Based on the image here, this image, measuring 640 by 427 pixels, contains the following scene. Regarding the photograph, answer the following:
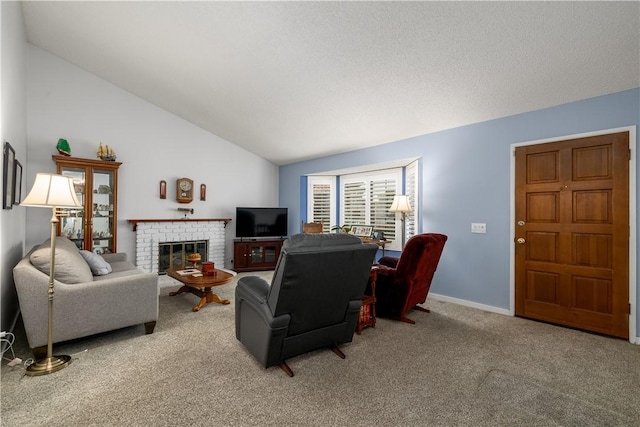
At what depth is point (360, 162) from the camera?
519 cm

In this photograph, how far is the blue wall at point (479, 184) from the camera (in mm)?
3113

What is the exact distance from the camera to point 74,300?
2.38 m

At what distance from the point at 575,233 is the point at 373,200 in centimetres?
302

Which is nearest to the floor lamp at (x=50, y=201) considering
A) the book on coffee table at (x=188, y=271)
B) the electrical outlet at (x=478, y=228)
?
the book on coffee table at (x=188, y=271)

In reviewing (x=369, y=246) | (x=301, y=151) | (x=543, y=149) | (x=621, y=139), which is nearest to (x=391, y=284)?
(x=369, y=246)

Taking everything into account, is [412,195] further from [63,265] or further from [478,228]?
[63,265]

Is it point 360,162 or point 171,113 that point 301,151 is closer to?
point 360,162

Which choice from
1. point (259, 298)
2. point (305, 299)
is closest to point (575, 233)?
point (305, 299)

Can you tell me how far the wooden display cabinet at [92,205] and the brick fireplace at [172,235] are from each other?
40 centimetres

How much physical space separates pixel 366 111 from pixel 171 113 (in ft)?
12.9

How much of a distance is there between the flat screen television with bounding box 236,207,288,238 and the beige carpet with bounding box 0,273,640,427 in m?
3.15

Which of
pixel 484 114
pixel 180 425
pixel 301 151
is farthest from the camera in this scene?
pixel 301 151

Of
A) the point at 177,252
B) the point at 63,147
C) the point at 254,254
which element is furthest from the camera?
the point at 254,254

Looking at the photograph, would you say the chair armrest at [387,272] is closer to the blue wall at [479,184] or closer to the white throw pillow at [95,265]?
A: the blue wall at [479,184]
